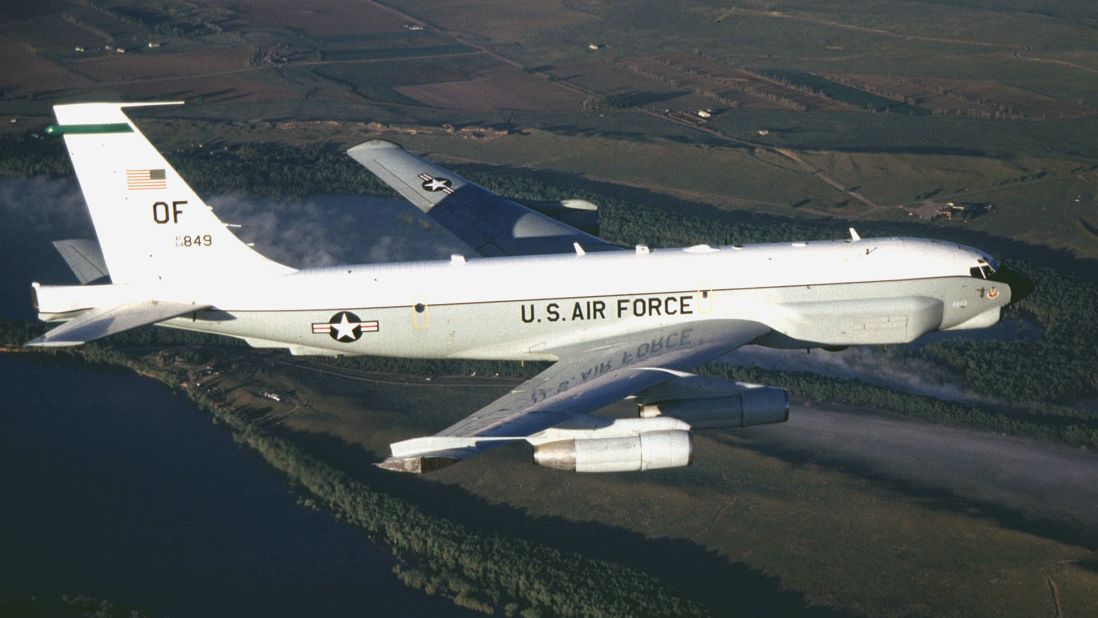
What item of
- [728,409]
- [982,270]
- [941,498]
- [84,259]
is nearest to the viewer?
[728,409]

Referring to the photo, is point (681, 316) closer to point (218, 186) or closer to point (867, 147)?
point (218, 186)

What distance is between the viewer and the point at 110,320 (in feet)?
145

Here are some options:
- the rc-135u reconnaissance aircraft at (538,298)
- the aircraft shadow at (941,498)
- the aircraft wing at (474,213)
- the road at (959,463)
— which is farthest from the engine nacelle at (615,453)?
the road at (959,463)

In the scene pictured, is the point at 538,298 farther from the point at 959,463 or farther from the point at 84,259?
the point at 959,463

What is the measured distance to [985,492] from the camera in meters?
58.7

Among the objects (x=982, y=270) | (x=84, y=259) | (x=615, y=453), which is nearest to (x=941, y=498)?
(x=982, y=270)

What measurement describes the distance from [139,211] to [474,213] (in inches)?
799

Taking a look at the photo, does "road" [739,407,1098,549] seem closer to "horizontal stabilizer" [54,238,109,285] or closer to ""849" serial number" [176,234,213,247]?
""849" serial number" [176,234,213,247]

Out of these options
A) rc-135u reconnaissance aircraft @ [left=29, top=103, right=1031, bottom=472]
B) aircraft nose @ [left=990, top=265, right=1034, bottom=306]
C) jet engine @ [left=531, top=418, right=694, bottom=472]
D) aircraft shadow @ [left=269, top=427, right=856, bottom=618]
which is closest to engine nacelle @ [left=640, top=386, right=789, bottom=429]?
rc-135u reconnaissance aircraft @ [left=29, top=103, right=1031, bottom=472]

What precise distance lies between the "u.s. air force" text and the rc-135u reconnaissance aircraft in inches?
2.7

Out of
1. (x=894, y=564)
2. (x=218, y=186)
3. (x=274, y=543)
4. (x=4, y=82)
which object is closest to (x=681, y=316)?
(x=894, y=564)

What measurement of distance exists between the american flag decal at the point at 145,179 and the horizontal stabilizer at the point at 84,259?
3817mm

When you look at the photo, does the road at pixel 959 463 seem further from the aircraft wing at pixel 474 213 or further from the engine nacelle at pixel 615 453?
the engine nacelle at pixel 615 453

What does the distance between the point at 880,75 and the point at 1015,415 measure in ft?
348
